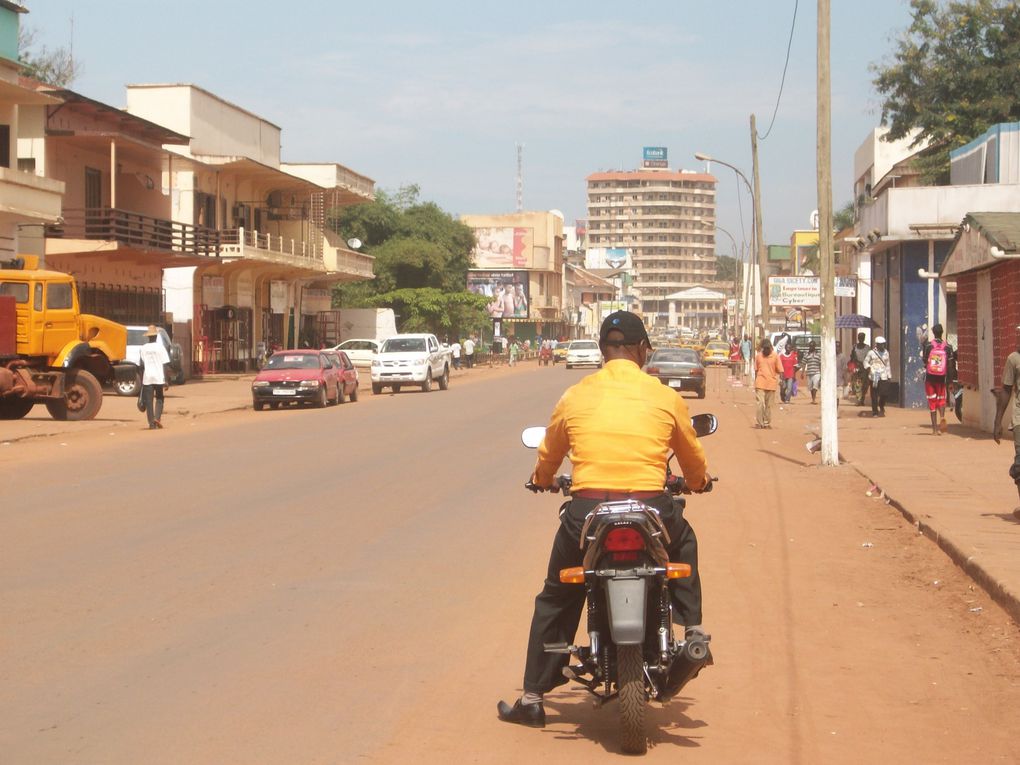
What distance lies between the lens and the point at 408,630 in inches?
306

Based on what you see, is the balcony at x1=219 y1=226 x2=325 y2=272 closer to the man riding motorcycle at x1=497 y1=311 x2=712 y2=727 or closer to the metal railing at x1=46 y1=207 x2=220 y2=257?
the metal railing at x1=46 y1=207 x2=220 y2=257

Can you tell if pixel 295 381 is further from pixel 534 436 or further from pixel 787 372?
pixel 534 436

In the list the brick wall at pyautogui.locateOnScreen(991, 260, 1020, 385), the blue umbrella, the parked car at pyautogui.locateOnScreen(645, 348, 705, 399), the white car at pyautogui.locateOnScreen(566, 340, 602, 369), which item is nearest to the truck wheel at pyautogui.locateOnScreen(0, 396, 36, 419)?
the brick wall at pyautogui.locateOnScreen(991, 260, 1020, 385)

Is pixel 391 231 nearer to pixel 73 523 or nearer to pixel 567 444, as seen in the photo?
pixel 73 523

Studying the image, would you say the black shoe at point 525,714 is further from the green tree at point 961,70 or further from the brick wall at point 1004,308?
the green tree at point 961,70

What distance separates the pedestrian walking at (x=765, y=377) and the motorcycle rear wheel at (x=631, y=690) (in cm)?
2094

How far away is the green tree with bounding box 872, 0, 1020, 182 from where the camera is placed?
46000mm

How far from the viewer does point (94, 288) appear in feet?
134

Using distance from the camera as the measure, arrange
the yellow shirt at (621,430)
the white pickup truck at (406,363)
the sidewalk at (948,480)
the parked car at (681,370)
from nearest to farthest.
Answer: the yellow shirt at (621,430), the sidewalk at (948,480), the parked car at (681,370), the white pickup truck at (406,363)

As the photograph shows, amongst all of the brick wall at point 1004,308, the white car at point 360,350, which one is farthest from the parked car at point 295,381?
the white car at point 360,350

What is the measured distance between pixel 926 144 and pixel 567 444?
49974 mm

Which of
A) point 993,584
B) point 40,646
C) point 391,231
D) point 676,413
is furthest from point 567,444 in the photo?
point 391,231

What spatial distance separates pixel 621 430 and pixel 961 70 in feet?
147

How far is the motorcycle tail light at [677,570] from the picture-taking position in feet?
18.0
